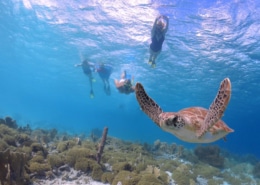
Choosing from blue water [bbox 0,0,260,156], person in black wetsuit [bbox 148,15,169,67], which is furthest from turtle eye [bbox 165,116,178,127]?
blue water [bbox 0,0,260,156]

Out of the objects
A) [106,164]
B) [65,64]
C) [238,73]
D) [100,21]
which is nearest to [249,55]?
[238,73]

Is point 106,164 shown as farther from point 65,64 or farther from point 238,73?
point 65,64

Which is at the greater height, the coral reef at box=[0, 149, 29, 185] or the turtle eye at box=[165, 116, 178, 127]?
the turtle eye at box=[165, 116, 178, 127]

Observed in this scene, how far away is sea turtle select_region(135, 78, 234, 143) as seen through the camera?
12.3ft

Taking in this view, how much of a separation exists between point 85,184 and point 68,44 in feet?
78.7

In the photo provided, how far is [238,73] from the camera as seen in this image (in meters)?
25.8

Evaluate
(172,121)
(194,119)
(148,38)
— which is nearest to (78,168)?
(194,119)

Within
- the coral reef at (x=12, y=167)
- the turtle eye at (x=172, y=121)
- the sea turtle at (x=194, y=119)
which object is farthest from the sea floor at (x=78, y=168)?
the turtle eye at (x=172, y=121)

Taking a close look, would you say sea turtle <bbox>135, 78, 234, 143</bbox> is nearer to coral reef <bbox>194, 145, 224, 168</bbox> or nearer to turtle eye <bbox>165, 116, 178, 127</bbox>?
turtle eye <bbox>165, 116, 178, 127</bbox>

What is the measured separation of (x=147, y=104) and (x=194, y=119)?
3.52ft

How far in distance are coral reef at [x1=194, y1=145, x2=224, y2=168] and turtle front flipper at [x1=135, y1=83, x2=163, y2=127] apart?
10070mm

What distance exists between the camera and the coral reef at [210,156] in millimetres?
13094

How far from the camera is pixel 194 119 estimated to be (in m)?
4.49

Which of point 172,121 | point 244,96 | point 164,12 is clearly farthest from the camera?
point 244,96
